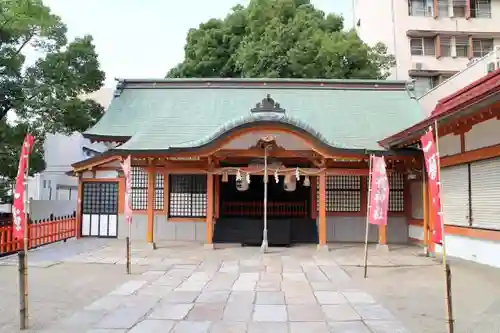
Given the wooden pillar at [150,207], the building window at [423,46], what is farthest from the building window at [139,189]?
the building window at [423,46]

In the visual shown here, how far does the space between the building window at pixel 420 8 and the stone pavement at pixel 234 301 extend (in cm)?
2463

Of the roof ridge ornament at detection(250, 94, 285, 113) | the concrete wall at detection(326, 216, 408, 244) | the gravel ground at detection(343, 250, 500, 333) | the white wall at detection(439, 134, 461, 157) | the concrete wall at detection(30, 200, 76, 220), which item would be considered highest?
the roof ridge ornament at detection(250, 94, 285, 113)

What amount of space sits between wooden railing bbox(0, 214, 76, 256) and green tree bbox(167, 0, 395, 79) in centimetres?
1313

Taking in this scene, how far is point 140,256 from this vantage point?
36.7ft

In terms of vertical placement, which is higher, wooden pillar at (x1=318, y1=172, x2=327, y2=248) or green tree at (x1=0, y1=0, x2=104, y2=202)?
green tree at (x1=0, y1=0, x2=104, y2=202)

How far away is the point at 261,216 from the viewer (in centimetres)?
1474

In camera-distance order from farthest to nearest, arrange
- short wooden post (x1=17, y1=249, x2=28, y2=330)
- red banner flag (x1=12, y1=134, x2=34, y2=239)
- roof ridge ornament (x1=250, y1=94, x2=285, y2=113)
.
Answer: roof ridge ornament (x1=250, y1=94, x2=285, y2=113) < red banner flag (x1=12, y1=134, x2=34, y2=239) < short wooden post (x1=17, y1=249, x2=28, y2=330)

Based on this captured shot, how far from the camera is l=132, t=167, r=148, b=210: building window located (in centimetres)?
1496

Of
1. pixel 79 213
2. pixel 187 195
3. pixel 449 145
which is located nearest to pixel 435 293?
pixel 449 145

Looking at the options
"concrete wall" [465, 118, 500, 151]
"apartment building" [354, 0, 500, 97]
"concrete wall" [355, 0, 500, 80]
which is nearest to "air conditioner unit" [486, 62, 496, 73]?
"concrete wall" [465, 118, 500, 151]

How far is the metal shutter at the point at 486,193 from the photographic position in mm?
8797

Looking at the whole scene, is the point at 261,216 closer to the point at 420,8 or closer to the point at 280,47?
the point at 280,47

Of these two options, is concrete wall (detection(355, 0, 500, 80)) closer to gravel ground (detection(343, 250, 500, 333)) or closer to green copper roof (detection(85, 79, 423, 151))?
green copper roof (detection(85, 79, 423, 151))

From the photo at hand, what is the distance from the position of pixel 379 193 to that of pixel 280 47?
A: 16139mm
